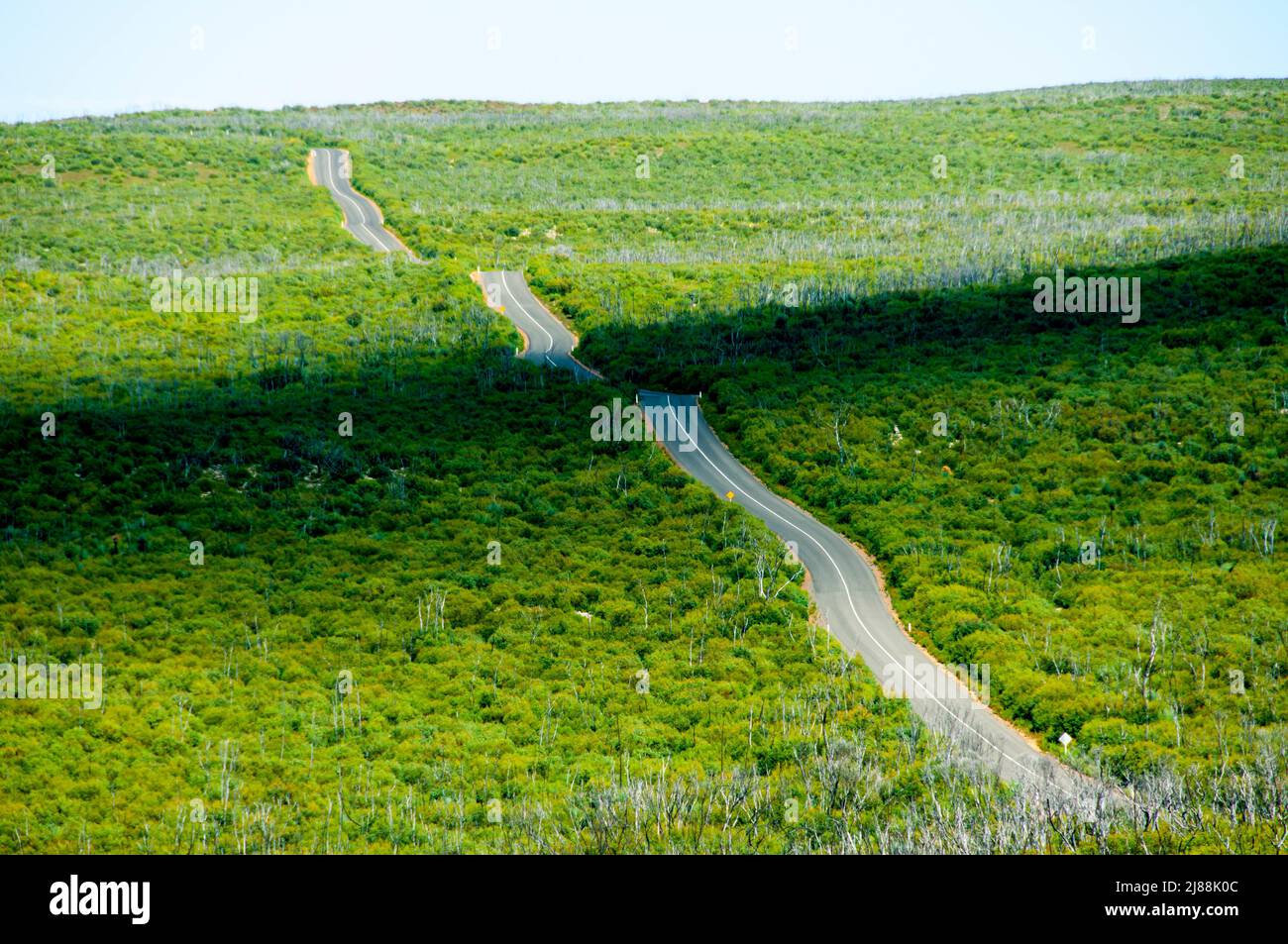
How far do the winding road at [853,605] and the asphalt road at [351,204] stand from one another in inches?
1227

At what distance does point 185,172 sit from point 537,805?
126m

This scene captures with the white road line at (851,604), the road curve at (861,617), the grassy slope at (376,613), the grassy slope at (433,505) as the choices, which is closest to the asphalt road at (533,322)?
the grassy slope at (433,505)

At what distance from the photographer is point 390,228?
12650 cm

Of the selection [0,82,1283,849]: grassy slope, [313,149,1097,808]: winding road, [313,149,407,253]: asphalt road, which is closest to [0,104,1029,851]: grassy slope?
[0,82,1283,849]: grassy slope

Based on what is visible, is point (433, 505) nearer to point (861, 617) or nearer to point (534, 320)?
point (861, 617)

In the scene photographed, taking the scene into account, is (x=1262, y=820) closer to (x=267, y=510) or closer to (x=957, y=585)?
(x=957, y=585)

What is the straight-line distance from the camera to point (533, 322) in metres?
97.1

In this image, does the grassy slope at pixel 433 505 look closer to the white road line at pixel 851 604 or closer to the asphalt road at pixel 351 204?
the asphalt road at pixel 351 204

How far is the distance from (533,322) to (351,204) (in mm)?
50035

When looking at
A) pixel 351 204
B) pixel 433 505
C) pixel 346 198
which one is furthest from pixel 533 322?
pixel 346 198

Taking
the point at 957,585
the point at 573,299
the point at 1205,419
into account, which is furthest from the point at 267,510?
the point at 1205,419

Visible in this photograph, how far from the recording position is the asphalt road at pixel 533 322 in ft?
291

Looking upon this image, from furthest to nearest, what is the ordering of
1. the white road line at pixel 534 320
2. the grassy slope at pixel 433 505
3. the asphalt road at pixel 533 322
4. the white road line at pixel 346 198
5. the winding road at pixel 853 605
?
the white road line at pixel 346 198
the white road line at pixel 534 320
the asphalt road at pixel 533 322
the winding road at pixel 853 605
the grassy slope at pixel 433 505

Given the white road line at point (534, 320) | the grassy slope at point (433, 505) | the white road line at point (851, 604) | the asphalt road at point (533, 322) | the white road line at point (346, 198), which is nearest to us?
the grassy slope at point (433, 505)
